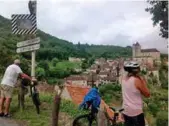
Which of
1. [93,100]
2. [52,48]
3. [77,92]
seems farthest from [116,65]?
[93,100]

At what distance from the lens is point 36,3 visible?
13453mm

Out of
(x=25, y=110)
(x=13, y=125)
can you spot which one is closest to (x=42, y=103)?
(x=25, y=110)

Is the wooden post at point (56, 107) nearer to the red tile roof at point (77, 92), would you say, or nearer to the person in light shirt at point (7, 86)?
the person in light shirt at point (7, 86)

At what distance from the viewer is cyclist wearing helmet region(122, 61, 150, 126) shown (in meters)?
6.93

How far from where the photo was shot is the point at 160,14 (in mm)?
14633

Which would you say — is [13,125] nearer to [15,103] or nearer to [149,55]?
[15,103]

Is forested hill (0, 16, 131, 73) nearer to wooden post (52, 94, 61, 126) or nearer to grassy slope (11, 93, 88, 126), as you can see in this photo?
grassy slope (11, 93, 88, 126)

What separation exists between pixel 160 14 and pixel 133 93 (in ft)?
26.5

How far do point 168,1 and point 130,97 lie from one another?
7367 millimetres

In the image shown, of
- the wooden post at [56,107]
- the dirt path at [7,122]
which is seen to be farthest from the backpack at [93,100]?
the dirt path at [7,122]

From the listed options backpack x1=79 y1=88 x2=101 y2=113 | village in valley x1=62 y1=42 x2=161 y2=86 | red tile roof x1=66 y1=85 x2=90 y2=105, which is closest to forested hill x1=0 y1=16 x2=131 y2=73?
village in valley x1=62 y1=42 x2=161 y2=86

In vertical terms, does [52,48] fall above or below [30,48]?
above

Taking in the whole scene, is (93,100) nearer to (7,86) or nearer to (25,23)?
(7,86)

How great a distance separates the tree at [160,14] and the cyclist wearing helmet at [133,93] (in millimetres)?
7596
